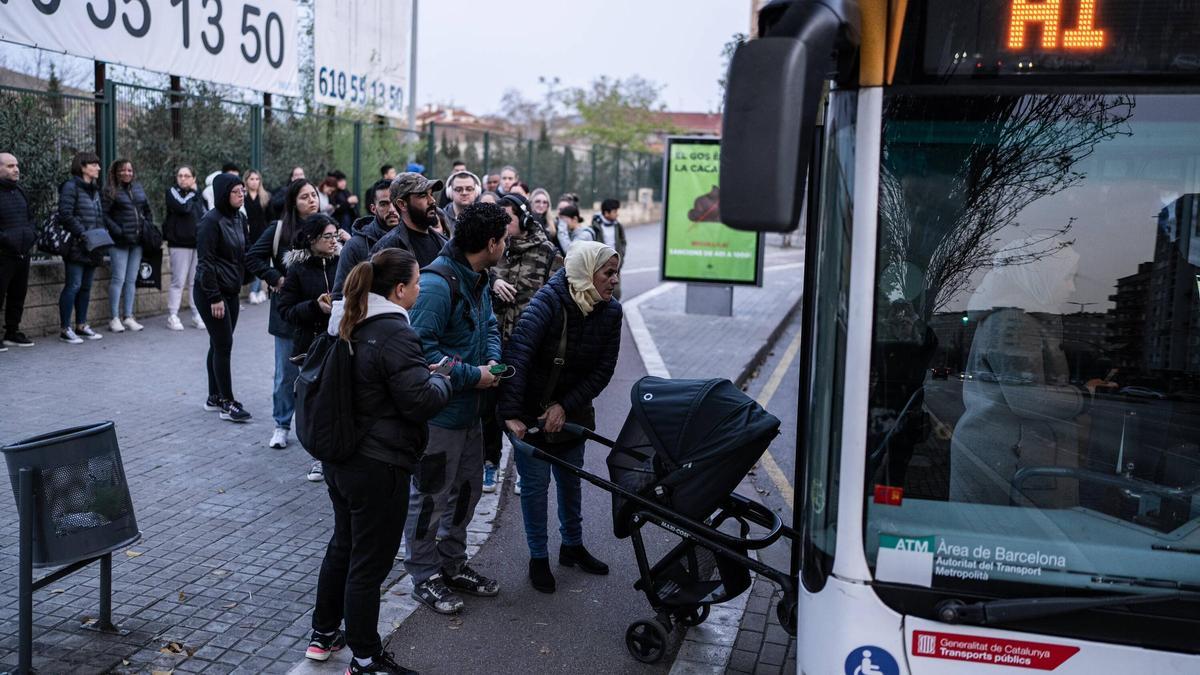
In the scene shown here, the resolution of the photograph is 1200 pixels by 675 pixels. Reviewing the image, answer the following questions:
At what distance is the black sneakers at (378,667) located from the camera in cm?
439

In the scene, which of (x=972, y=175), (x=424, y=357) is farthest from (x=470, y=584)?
(x=972, y=175)

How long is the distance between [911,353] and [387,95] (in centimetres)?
1985

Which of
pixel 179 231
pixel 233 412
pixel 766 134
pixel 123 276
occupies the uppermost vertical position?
pixel 766 134

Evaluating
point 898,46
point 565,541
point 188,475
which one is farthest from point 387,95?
point 898,46

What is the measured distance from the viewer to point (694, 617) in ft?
16.5

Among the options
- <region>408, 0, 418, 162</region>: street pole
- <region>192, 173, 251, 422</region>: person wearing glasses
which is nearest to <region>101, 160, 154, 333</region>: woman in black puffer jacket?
<region>192, 173, 251, 422</region>: person wearing glasses

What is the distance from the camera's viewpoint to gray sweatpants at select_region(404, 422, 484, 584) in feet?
16.6

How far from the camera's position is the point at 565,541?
5859 mm

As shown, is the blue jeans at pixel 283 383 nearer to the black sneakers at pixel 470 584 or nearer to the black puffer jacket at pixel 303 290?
the black puffer jacket at pixel 303 290

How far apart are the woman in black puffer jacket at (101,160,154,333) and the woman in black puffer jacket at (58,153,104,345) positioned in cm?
24

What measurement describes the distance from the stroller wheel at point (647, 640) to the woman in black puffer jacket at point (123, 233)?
9.07 meters

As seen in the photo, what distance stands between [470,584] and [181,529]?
1.82 meters

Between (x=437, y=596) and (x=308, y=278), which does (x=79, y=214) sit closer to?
(x=308, y=278)

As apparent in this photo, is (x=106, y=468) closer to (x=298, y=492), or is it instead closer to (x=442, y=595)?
(x=442, y=595)
